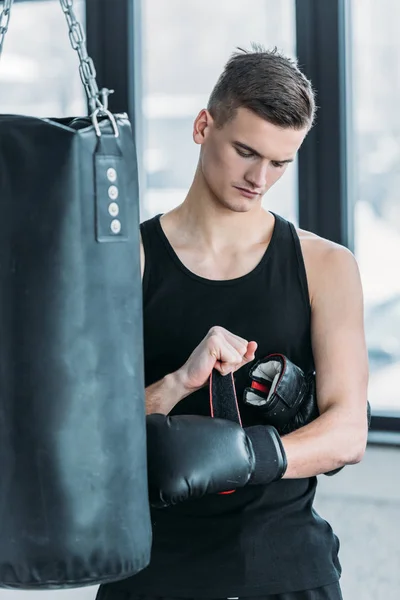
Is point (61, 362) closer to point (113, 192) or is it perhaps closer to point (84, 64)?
point (113, 192)

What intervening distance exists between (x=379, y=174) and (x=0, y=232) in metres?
1.90

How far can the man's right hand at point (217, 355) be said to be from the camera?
1486 millimetres

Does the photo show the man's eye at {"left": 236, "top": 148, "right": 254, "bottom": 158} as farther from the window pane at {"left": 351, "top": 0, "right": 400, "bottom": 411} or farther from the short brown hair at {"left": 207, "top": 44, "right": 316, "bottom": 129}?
the window pane at {"left": 351, "top": 0, "right": 400, "bottom": 411}

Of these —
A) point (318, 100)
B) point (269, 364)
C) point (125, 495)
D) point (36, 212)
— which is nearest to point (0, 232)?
point (36, 212)

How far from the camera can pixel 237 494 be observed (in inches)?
63.5

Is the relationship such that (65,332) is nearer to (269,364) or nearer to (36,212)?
(36,212)

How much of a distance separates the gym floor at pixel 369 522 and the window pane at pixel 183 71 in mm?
784

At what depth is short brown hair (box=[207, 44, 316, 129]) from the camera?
161cm

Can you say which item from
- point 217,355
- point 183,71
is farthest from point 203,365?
point 183,71

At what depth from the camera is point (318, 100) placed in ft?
9.47

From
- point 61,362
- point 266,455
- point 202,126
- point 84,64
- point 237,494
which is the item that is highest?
point 84,64

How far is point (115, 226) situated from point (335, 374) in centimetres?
57

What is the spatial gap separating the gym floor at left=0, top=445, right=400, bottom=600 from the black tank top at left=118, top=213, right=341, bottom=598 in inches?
43.3

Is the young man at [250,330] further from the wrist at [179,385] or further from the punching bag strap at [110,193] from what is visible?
the punching bag strap at [110,193]
